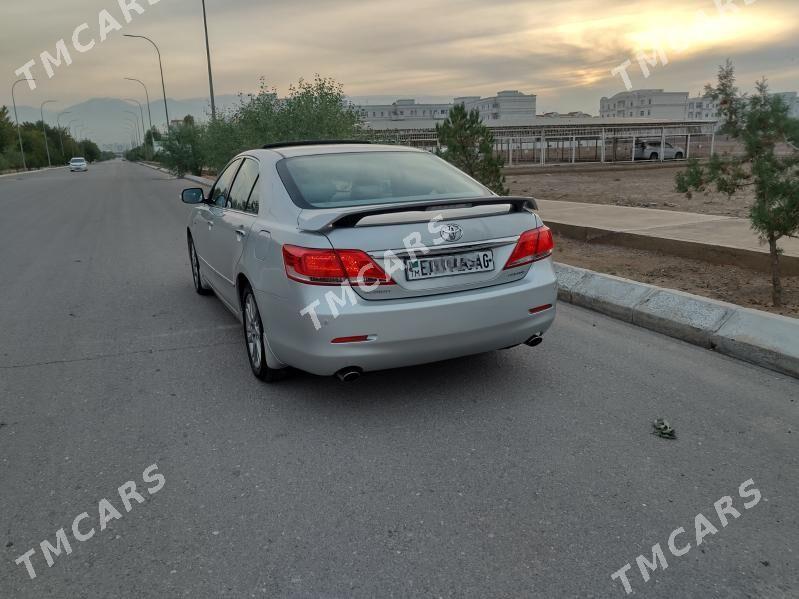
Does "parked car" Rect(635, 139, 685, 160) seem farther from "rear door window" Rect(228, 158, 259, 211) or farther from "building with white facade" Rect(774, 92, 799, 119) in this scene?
"rear door window" Rect(228, 158, 259, 211)

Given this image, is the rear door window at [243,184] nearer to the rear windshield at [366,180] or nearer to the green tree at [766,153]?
the rear windshield at [366,180]

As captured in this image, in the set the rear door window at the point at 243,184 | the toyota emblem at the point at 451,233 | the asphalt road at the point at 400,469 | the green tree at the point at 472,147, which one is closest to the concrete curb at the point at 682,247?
the green tree at the point at 472,147

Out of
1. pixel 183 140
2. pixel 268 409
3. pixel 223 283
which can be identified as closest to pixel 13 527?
pixel 268 409

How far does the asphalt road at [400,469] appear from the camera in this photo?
2.56 metres

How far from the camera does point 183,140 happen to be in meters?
44.9

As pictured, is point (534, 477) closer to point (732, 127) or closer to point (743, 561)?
point (743, 561)

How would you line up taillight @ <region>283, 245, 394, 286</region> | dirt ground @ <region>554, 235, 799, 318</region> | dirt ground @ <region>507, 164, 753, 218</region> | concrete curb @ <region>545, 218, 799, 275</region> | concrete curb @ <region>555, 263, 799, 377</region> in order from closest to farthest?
taillight @ <region>283, 245, 394, 286</region> < concrete curb @ <region>555, 263, 799, 377</region> < dirt ground @ <region>554, 235, 799, 318</region> < concrete curb @ <region>545, 218, 799, 275</region> < dirt ground @ <region>507, 164, 753, 218</region>

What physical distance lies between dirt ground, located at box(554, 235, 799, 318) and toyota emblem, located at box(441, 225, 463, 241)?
346cm

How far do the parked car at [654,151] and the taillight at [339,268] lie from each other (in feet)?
153

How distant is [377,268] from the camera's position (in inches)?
147

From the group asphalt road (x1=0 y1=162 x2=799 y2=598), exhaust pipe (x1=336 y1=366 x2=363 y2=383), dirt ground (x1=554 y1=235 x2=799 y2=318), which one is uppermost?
exhaust pipe (x1=336 y1=366 x2=363 y2=383)

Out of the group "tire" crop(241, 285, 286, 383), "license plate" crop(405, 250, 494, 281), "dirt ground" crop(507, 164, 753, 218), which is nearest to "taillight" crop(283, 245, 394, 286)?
"license plate" crop(405, 250, 494, 281)

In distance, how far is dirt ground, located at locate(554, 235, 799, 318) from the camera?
6.23 m

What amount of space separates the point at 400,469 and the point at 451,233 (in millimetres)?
1413
